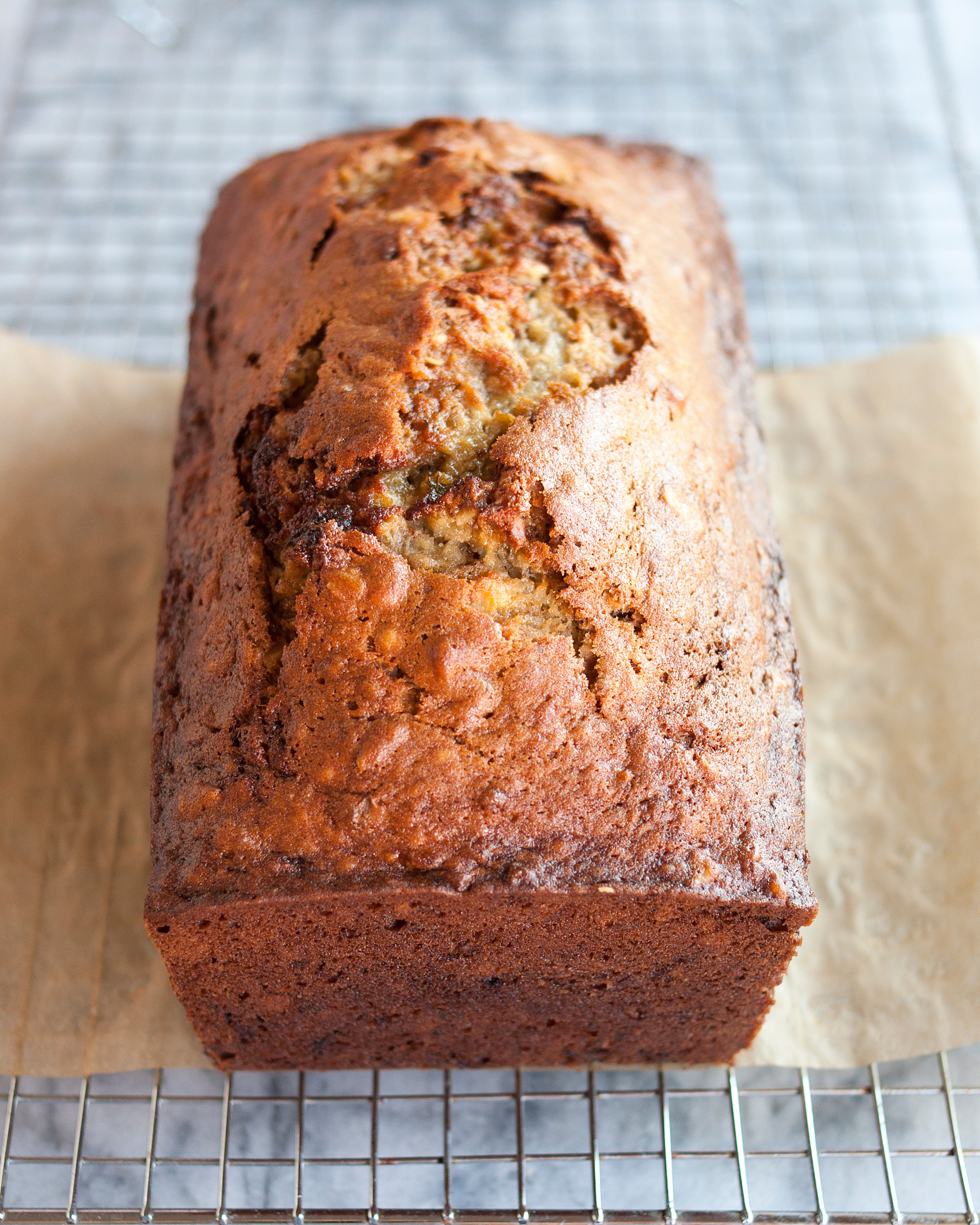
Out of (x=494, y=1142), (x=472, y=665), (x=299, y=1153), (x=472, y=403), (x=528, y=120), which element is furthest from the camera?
(x=528, y=120)

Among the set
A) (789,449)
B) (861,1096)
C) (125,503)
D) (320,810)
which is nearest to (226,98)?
(125,503)

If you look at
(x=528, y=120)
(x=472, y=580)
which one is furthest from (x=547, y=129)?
(x=472, y=580)

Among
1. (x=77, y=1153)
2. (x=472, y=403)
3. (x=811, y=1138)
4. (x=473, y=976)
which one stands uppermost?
(x=472, y=403)

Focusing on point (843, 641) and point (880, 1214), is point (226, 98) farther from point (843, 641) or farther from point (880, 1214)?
point (880, 1214)

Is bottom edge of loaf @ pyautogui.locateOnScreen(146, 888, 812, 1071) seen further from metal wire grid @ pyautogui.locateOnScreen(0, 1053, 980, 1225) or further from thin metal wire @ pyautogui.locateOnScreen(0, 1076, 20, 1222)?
thin metal wire @ pyautogui.locateOnScreen(0, 1076, 20, 1222)

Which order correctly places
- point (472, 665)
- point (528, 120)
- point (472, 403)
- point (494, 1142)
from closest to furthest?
1. point (472, 665)
2. point (472, 403)
3. point (494, 1142)
4. point (528, 120)

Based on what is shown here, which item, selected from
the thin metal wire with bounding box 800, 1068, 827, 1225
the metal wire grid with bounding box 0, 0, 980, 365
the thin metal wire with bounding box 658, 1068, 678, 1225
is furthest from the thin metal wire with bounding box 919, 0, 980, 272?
the thin metal wire with bounding box 658, 1068, 678, 1225

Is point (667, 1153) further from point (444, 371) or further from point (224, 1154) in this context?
point (444, 371)

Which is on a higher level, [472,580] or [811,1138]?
[472,580]
